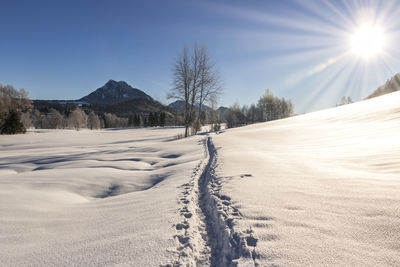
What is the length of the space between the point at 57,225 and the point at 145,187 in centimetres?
203

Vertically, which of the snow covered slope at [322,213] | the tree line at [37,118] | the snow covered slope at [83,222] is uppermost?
the tree line at [37,118]

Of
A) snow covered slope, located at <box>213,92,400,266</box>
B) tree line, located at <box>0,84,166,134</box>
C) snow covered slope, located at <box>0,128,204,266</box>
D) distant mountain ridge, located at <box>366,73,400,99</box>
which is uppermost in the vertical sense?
distant mountain ridge, located at <box>366,73,400,99</box>

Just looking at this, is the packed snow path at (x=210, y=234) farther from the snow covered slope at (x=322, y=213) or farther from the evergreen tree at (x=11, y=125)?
the evergreen tree at (x=11, y=125)

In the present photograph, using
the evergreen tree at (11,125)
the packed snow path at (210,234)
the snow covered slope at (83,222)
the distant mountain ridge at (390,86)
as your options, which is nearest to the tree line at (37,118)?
the evergreen tree at (11,125)

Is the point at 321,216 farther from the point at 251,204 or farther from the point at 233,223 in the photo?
the point at 233,223

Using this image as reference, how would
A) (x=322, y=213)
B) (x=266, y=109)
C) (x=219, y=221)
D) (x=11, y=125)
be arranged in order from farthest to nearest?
(x=266, y=109)
(x=11, y=125)
(x=219, y=221)
(x=322, y=213)

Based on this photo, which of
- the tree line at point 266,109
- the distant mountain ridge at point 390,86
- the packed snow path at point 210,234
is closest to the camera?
the packed snow path at point 210,234

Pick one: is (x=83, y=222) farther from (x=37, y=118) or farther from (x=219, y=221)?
Result: (x=37, y=118)

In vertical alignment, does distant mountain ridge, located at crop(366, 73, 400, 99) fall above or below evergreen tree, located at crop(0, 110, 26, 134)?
above

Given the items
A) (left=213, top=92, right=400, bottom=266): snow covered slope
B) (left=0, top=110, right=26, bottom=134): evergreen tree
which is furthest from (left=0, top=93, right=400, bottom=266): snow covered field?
(left=0, top=110, right=26, bottom=134): evergreen tree

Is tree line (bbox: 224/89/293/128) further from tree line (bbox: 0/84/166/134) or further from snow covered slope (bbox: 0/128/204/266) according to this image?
snow covered slope (bbox: 0/128/204/266)

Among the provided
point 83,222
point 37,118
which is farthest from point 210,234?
point 37,118

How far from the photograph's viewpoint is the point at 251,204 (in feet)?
8.49

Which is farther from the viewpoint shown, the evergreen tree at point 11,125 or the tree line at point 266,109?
the tree line at point 266,109
